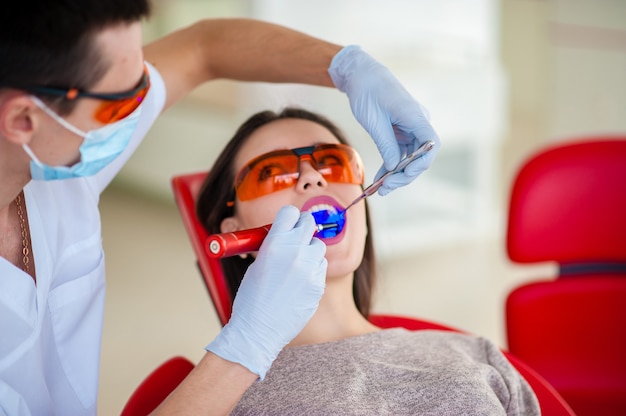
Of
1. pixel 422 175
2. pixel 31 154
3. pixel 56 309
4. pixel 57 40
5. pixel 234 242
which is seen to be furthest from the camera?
pixel 422 175

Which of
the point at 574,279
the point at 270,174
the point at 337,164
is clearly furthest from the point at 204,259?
the point at 574,279

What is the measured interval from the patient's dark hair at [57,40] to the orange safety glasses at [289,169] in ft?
1.66

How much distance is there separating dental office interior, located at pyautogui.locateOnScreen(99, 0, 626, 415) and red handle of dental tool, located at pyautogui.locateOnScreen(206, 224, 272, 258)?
136 centimetres

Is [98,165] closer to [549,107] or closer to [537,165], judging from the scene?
[537,165]

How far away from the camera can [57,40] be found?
3.38ft

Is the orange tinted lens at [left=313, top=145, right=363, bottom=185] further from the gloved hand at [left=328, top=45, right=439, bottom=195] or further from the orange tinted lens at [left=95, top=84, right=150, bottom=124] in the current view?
the orange tinted lens at [left=95, top=84, right=150, bottom=124]

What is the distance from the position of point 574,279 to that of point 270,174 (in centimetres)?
83

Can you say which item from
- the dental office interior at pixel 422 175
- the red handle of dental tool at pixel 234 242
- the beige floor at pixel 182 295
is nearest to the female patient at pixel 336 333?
the red handle of dental tool at pixel 234 242

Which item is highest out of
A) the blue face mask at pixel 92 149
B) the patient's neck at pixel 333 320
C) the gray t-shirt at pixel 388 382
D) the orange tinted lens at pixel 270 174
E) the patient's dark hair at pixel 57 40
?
the patient's dark hair at pixel 57 40

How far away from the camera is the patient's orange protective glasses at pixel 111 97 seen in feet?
3.55

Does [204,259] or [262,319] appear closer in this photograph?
[262,319]

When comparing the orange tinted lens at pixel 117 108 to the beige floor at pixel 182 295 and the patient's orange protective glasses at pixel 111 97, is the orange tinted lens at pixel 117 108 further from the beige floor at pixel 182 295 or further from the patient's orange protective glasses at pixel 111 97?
the beige floor at pixel 182 295

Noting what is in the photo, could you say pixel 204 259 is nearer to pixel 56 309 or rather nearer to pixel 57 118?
pixel 56 309

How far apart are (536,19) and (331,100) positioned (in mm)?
3004
